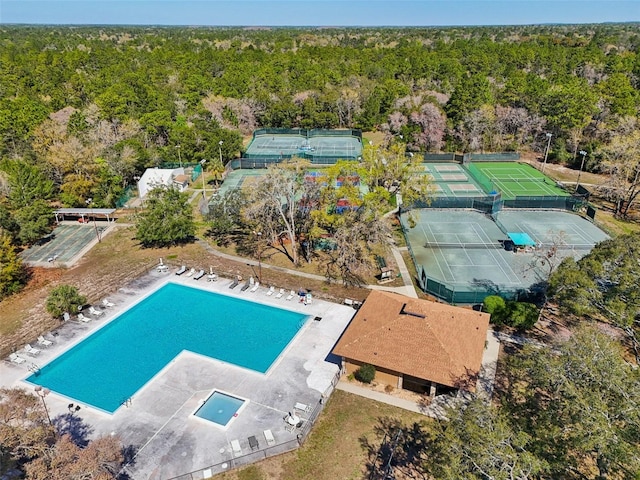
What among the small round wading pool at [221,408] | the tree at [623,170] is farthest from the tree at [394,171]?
the small round wading pool at [221,408]

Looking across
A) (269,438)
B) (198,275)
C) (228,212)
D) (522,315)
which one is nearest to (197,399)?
(269,438)

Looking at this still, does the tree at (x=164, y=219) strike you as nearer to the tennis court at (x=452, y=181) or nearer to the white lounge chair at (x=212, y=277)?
the white lounge chair at (x=212, y=277)

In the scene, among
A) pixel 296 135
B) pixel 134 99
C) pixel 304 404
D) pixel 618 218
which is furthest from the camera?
pixel 296 135

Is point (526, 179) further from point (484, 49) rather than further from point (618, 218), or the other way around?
point (484, 49)

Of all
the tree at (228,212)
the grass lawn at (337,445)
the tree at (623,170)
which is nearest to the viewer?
the grass lawn at (337,445)

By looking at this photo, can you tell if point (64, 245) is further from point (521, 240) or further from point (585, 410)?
point (585, 410)

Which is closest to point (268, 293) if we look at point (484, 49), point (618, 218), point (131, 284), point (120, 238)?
point (131, 284)
